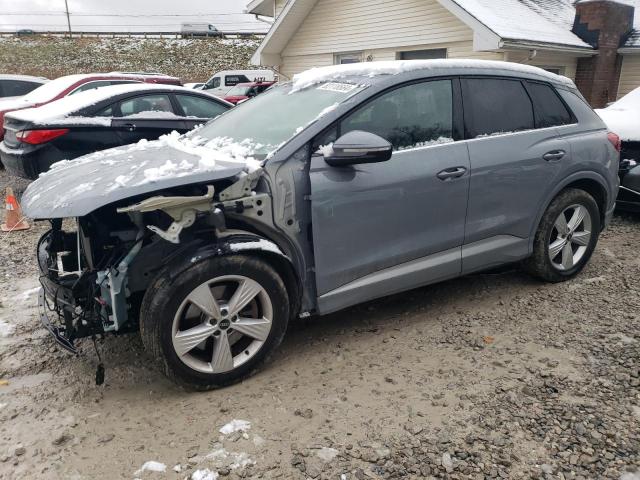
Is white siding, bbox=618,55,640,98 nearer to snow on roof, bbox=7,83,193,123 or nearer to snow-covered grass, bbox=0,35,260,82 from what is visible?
snow on roof, bbox=7,83,193,123

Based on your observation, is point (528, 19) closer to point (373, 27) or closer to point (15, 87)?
point (373, 27)

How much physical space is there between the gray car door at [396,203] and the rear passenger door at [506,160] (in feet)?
0.43

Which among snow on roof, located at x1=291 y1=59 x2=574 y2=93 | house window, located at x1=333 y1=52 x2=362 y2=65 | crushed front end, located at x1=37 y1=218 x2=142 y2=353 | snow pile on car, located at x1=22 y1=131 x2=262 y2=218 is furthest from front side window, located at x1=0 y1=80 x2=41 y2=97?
crushed front end, located at x1=37 y1=218 x2=142 y2=353

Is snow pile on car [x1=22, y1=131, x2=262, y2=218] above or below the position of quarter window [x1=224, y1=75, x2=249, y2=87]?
above

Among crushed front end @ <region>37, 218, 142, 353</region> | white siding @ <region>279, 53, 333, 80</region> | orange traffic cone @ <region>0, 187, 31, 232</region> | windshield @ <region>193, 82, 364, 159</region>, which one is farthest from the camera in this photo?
white siding @ <region>279, 53, 333, 80</region>

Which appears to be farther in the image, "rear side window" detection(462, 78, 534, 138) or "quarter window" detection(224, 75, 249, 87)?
"quarter window" detection(224, 75, 249, 87)

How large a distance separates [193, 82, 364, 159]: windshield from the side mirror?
30cm

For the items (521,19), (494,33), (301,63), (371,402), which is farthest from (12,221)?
(301,63)

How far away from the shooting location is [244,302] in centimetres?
279

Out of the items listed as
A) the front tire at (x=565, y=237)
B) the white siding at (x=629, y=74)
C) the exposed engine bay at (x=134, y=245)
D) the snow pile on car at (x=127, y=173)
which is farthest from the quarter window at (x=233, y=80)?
the exposed engine bay at (x=134, y=245)

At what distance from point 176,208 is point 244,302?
62cm

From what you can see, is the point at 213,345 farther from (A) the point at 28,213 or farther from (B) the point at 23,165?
(B) the point at 23,165

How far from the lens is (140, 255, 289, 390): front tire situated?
2607 millimetres

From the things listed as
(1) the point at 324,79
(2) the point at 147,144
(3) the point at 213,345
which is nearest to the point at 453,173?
(1) the point at 324,79
